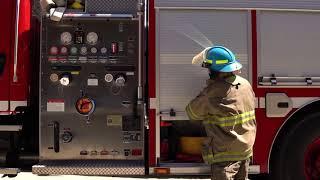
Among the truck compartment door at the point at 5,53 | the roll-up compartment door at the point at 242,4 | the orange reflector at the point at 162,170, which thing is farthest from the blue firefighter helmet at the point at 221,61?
the truck compartment door at the point at 5,53

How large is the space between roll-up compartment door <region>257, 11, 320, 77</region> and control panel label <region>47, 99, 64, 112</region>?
6.91 ft

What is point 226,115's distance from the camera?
13.7ft

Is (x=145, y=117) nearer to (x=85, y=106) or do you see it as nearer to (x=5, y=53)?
(x=85, y=106)

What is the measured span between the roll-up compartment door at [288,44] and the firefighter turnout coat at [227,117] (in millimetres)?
952

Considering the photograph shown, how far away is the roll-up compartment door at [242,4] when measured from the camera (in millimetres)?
5004

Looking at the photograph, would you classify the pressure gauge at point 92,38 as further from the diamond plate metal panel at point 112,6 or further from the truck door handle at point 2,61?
the truck door handle at point 2,61

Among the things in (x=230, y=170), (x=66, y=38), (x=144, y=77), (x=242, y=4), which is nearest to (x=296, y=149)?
(x=230, y=170)

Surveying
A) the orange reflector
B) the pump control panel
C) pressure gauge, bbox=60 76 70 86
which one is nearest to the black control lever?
the pump control panel

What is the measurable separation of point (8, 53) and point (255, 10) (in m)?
2.61

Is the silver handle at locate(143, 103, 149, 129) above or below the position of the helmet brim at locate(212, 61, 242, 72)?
below

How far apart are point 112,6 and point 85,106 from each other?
1091mm

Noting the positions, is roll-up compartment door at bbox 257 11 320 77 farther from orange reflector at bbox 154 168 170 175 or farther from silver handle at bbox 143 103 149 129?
orange reflector at bbox 154 168 170 175

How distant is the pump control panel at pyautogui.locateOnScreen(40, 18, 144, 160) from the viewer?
5.12 m

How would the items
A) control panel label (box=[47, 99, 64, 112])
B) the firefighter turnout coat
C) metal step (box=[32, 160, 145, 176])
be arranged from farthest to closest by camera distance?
1. control panel label (box=[47, 99, 64, 112])
2. metal step (box=[32, 160, 145, 176])
3. the firefighter turnout coat
